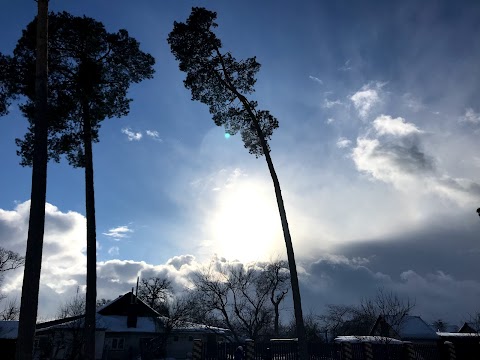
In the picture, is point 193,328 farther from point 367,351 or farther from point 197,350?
point 367,351

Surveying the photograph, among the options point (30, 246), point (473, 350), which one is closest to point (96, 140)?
point (30, 246)

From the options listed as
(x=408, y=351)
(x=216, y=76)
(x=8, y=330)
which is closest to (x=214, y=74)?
(x=216, y=76)

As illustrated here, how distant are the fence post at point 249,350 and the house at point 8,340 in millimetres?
16271

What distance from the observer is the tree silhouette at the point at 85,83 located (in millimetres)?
13758

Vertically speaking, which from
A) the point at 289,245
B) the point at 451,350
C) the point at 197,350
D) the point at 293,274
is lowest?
the point at 451,350

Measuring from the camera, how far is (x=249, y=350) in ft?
60.2

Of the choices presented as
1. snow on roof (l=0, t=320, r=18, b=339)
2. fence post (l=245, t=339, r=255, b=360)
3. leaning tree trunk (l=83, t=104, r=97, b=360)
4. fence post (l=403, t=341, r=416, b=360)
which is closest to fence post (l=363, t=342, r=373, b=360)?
fence post (l=403, t=341, r=416, b=360)

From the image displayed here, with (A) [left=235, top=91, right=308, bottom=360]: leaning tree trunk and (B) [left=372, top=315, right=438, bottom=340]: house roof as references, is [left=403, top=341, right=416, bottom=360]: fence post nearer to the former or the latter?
(A) [left=235, top=91, right=308, bottom=360]: leaning tree trunk

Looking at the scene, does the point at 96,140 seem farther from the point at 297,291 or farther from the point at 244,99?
the point at 297,291

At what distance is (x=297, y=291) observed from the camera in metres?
13.2

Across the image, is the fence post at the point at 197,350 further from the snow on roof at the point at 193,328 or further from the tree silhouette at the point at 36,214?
the snow on roof at the point at 193,328

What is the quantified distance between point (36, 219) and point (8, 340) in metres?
24.2

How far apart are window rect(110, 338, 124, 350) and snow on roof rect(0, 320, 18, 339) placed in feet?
31.5

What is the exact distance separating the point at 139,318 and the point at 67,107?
1318 inches
